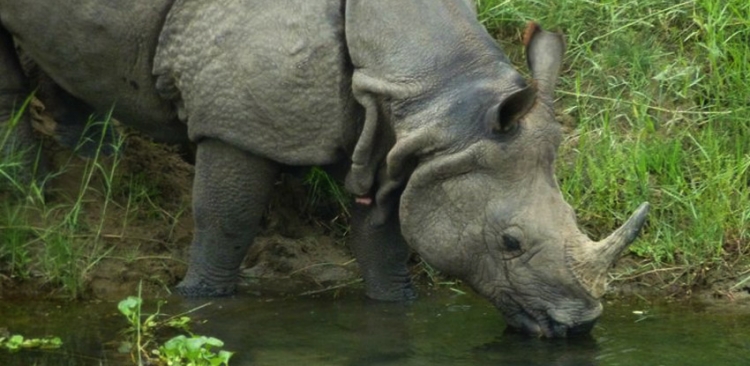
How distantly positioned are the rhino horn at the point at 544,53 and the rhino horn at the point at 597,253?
0.70 meters

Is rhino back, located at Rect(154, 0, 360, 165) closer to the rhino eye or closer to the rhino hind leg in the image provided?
the rhino eye

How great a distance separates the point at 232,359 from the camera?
8.02 m

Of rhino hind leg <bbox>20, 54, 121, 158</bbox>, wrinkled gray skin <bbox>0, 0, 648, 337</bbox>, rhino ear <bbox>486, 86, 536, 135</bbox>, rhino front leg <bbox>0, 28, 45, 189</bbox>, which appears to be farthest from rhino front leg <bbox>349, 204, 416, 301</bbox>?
rhino front leg <bbox>0, 28, 45, 189</bbox>

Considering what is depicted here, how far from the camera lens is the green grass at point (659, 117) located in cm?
956

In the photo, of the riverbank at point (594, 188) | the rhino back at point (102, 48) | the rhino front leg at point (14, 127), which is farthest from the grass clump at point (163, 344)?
the rhino front leg at point (14, 127)

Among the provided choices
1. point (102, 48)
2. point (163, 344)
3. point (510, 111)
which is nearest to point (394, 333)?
point (163, 344)

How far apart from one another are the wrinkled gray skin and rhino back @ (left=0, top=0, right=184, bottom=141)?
0.01m

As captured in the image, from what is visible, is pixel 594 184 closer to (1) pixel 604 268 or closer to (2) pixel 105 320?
(1) pixel 604 268

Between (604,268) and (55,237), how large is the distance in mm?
2684

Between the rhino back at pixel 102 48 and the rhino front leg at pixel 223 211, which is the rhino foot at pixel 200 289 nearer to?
the rhino front leg at pixel 223 211

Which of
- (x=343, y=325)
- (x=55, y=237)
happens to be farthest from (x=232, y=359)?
(x=55, y=237)

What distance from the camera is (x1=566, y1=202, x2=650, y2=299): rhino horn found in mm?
8148

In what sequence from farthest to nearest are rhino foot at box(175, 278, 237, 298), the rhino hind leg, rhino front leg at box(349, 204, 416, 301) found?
the rhino hind leg → rhino front leg at box(349, 204, 416, 301) → rhino foot at box(175, 278, 237, 298)

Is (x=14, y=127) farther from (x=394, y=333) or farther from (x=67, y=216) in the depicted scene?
(x=394, y=333)
